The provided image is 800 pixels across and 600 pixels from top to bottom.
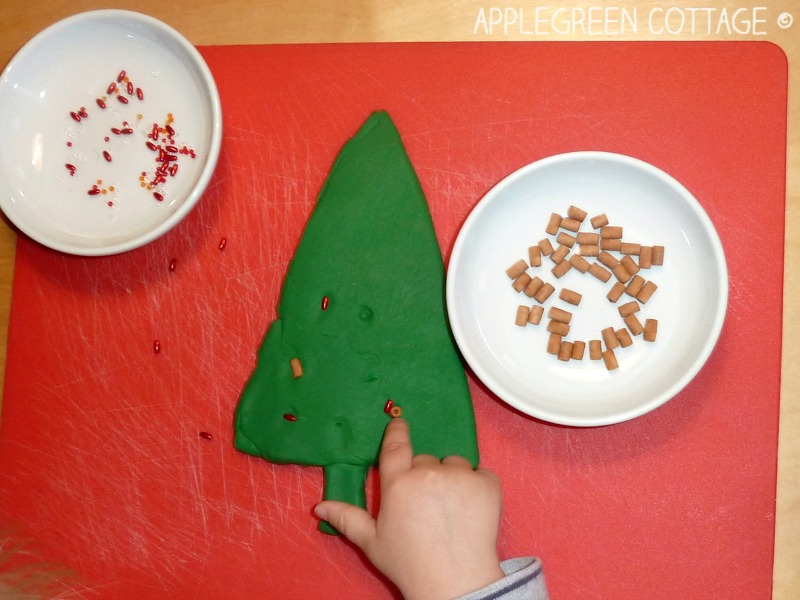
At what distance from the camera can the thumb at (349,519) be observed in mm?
906

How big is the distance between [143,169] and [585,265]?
1.79 ft

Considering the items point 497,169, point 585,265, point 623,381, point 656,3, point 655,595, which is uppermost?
point 656,3

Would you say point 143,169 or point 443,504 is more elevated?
point 143,169

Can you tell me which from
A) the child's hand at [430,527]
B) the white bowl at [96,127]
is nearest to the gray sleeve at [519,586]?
the child's hand at [430,527]

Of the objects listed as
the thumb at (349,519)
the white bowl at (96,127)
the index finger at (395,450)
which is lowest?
the thumb at (349,519)

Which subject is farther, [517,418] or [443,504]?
[517,418]

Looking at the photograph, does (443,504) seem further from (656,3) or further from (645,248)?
(656,3)

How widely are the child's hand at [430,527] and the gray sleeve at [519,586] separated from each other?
15mm

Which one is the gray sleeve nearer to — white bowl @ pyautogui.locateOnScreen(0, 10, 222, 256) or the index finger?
the index finger

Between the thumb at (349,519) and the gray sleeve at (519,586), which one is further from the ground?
the thumb at (349,519)

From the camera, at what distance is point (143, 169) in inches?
38.7

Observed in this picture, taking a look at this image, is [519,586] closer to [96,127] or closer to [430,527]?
[430,527]

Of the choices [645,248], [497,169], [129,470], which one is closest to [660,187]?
[645,248]

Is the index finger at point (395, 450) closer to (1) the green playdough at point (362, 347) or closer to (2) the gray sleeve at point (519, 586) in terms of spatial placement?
(1) the green playdough at point (362, 347)
